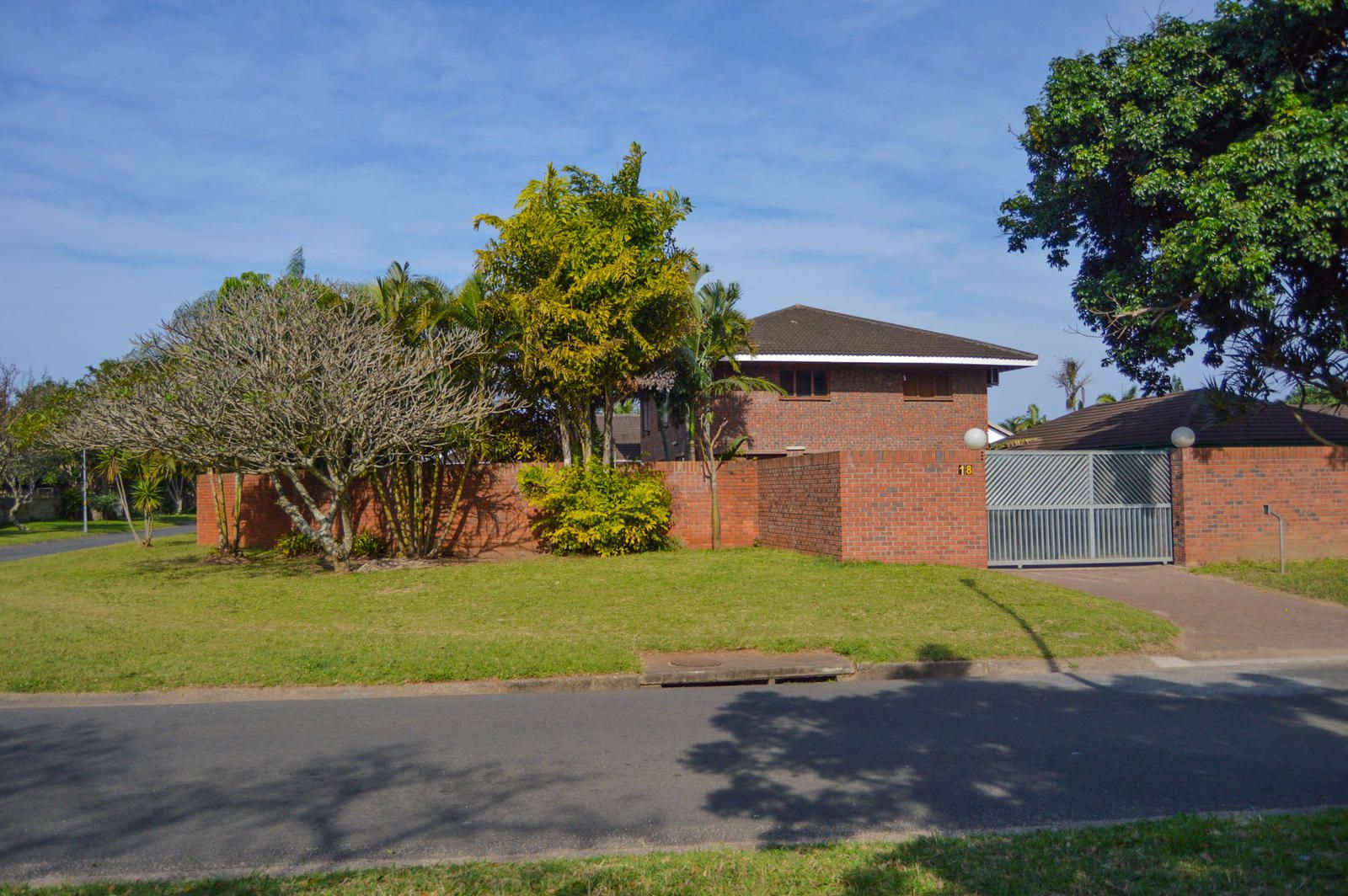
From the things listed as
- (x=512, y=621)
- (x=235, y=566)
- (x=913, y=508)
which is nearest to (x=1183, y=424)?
(x=913, y=508)

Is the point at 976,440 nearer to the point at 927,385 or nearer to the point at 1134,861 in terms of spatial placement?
the point at 927,385

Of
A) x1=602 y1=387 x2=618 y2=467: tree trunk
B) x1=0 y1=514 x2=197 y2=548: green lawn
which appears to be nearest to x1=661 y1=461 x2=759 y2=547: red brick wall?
x1=602 y1=387 x2=618 y2=467: tree trunk

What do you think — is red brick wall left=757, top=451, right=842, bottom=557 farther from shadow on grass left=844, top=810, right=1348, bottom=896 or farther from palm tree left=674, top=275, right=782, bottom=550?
shadow on grass left=844, top=810, right=1348, bottom=896

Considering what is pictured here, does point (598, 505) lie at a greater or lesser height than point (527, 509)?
greater

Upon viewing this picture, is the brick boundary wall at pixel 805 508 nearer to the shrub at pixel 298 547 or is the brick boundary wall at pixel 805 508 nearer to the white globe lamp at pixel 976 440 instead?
the white globe lamp at pixel 976 440

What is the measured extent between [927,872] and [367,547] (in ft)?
56.4

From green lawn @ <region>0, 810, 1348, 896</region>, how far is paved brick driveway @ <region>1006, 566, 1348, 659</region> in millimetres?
6966

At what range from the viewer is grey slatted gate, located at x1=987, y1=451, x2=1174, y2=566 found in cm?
1716

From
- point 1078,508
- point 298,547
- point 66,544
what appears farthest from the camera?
point 66,544

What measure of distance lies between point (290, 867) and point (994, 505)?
14393mm

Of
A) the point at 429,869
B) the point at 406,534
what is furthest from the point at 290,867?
the point at 406,534

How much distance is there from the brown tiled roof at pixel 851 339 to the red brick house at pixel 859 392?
4cm

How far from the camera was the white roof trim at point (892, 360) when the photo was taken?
24.3 m

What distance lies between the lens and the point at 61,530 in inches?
1619
